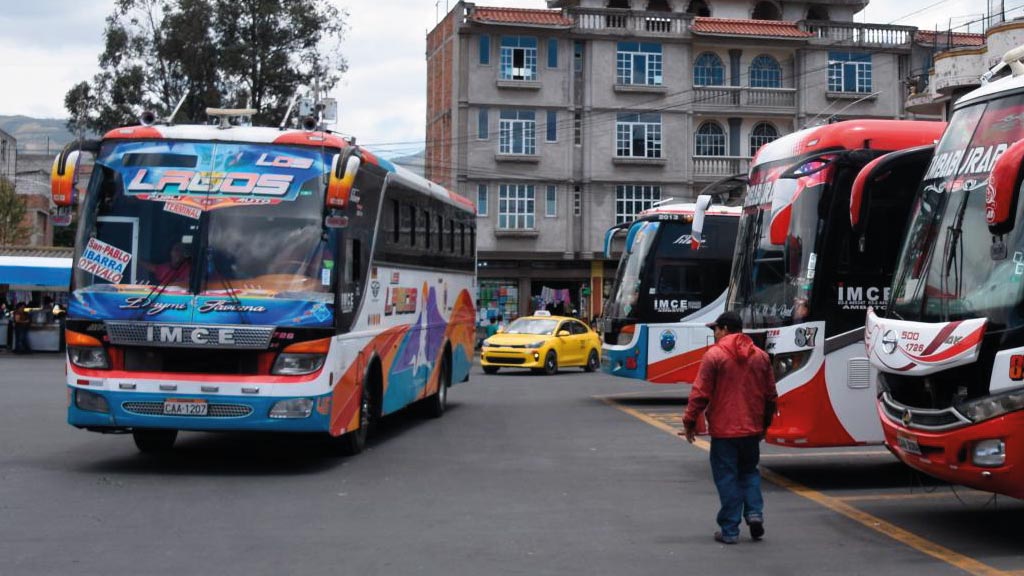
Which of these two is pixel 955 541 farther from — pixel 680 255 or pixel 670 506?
pixel 680 255

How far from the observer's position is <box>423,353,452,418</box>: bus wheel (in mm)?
19141

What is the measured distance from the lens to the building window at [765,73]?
50.2 m

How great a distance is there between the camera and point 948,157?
938 centimetres

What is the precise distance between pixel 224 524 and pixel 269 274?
320 cm

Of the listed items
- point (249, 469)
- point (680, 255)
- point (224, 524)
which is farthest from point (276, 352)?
point (680, 255)

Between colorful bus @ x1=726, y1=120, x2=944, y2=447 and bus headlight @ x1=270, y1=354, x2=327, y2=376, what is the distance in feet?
14.5

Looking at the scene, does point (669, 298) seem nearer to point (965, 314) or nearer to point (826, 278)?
point (826, 278)

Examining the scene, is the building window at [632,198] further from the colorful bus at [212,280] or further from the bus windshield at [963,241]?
the bus windshield at [963,241]

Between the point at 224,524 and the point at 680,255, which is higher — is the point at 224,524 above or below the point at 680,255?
below

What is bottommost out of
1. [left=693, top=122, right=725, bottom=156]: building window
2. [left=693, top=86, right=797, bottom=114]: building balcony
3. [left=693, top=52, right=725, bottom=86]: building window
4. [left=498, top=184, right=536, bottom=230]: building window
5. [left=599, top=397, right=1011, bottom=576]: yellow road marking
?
[left=599, top=397, right=1011, bottom=576]: yellow road marking

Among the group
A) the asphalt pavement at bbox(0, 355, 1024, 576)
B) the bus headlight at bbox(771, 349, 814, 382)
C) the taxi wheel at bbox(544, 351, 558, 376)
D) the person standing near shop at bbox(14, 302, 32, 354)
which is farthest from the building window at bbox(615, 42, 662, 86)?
the bus headlight at bbox(771, 349, 814, 382)

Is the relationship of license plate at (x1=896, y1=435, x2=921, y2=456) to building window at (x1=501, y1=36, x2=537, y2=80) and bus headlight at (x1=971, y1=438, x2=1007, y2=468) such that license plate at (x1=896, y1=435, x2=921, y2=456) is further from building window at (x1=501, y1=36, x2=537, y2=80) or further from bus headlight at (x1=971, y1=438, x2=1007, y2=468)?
building window at (x1=501, y1=36, x2=537, y2=80)

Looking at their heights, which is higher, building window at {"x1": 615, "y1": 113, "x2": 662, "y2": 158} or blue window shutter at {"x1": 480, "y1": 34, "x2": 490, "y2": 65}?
blue window shutter at {"x1": 480, "y1": 34, "x2": 490, "y2": 65}

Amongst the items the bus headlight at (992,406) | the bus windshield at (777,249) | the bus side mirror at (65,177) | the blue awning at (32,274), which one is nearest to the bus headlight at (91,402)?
the bus side mirror at (65,177)
